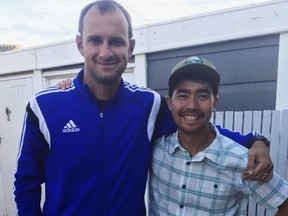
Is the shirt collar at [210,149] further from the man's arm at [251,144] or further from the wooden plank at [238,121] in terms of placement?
the wooden plank at [238,121]

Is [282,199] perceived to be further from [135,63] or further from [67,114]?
[135,63]

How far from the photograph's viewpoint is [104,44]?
4.25 ft

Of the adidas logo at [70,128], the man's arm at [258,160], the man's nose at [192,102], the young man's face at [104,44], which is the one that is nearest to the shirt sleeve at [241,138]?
the man's arm at [258,160]

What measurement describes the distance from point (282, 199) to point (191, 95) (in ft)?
2.15

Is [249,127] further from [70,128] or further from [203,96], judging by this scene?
[70,128]

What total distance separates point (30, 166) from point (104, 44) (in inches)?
29.2

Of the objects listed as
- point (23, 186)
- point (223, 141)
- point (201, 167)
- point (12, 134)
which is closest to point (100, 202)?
point (23, 186)

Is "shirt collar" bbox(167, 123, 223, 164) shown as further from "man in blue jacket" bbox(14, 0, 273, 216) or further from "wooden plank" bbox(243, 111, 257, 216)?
"wooden plank" bbox(243, 111, 257, 216)

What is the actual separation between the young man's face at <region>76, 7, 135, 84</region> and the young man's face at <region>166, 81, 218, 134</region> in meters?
0.34

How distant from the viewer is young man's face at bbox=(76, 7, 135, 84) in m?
1.29

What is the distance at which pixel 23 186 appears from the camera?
4.49 feet

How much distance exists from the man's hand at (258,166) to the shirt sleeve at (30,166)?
1.02 m

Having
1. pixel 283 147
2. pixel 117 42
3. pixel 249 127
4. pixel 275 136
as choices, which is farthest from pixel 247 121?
pixel 117 42

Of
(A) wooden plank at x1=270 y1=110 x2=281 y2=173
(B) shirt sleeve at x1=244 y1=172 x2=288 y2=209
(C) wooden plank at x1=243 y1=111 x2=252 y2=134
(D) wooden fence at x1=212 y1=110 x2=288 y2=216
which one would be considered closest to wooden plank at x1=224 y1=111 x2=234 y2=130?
(D) wooden fence at x1=212 y1=110 x2=288 y2=216
